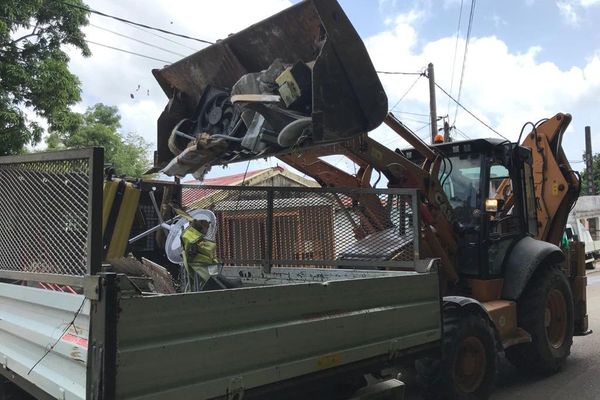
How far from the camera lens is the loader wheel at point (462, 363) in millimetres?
4523

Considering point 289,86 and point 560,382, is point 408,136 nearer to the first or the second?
point 289,86

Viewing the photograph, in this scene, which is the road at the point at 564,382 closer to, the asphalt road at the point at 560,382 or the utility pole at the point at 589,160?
the asphalt road at the point at 560,382

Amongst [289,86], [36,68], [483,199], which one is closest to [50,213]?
[289,86]

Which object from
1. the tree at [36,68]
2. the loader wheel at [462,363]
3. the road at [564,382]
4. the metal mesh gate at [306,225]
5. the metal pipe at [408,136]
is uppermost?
the tree at [36,68]

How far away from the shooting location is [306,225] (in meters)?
5.16

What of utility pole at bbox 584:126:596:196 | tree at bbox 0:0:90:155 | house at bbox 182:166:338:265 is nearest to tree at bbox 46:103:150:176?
tree at bbox 0:0:90:155

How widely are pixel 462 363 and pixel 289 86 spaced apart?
9.30ft

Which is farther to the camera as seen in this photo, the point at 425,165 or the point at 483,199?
the point at 483,199

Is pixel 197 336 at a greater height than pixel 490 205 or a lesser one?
lesser

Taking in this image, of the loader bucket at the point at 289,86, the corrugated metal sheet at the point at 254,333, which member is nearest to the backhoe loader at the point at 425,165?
the loader bucket at the point at 289,86

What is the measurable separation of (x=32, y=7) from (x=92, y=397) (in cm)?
1041

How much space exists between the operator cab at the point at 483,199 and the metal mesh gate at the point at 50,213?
4.11 meters

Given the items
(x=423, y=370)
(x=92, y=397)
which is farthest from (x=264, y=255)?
(x=92, y=397)

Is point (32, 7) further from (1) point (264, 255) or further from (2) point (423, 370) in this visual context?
(2) point (423, 370)
